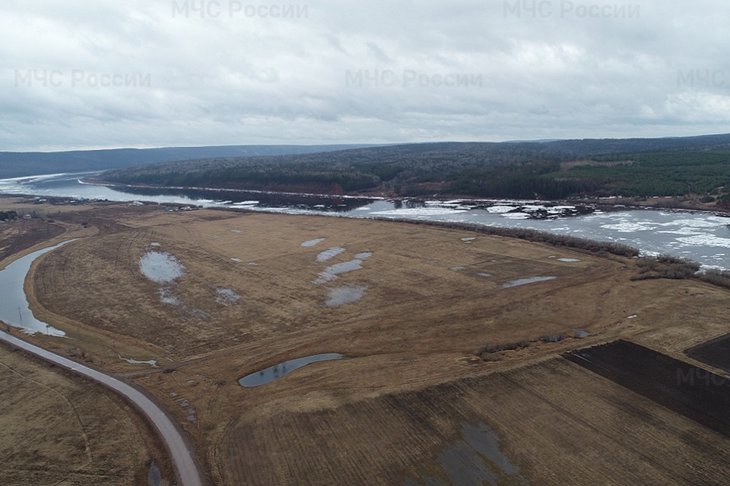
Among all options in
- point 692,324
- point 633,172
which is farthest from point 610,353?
point 633,172

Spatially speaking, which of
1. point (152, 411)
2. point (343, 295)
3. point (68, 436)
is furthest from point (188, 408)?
point (343, 295)

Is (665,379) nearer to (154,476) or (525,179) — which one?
(154,476)

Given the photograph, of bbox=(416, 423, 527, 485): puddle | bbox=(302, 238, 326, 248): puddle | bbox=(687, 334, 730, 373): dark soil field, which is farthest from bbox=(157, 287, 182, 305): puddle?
bbox=(687, 334, 730, 373): dark soil field

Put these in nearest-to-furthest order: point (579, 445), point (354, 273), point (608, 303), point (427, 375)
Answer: point (579, 445), point (427, 375), point (608, 303), point (354, 273)

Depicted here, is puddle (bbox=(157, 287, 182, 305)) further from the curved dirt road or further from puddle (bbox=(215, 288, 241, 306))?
the curved dirt road

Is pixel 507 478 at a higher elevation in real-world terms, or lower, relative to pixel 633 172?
lower

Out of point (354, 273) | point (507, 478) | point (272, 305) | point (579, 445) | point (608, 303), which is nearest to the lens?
point (507, 478)

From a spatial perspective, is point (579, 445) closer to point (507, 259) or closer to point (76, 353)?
point (76, 353)

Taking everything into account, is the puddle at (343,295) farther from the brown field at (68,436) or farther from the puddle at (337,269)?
the brown field at (68,436)
